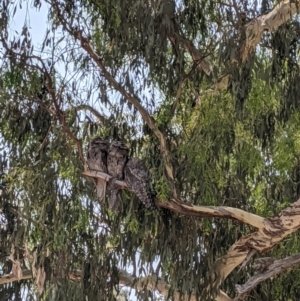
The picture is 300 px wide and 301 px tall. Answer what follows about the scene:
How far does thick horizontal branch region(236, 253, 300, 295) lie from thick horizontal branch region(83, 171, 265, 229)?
0.90 ft

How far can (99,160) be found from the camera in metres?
3.24

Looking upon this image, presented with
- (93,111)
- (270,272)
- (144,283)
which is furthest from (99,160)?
(270,272)

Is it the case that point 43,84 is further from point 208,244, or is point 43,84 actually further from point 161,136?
point 208,244

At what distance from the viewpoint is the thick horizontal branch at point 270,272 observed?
331 centimetres

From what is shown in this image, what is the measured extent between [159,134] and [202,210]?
1.43 feet

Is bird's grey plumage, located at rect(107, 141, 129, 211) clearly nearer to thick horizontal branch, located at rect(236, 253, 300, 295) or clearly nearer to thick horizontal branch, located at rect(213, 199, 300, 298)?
thick horizontal branch, located at rect(213, 199, 300, 298)

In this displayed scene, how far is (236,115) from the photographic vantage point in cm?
321

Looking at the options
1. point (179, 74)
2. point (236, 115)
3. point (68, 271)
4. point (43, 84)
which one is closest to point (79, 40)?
point (43, 84)

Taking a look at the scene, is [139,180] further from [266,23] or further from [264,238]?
[266,23]

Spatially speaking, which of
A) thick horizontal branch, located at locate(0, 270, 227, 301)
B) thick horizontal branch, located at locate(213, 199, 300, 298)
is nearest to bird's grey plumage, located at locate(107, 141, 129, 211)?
thick horizontal branch, located at locate(0, 270, 227, 301)

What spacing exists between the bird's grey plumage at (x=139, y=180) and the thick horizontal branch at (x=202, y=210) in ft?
0.16

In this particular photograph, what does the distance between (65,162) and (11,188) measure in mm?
514

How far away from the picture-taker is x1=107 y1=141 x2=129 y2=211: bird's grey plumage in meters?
3.12

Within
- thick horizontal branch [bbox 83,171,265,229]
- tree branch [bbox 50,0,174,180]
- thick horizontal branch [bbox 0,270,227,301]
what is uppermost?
tree branch [bbox 50,0,174,180]
